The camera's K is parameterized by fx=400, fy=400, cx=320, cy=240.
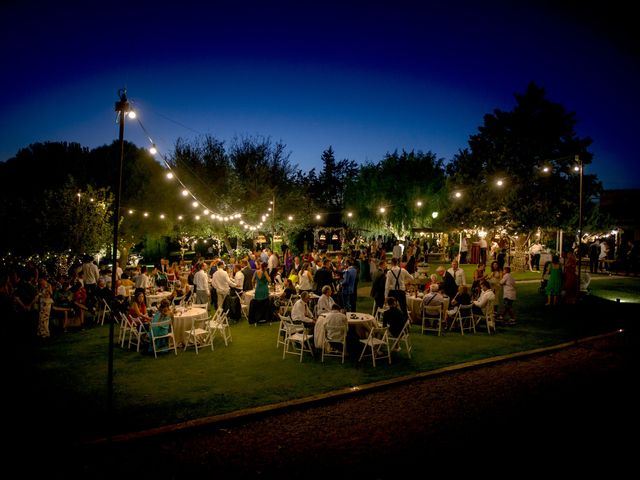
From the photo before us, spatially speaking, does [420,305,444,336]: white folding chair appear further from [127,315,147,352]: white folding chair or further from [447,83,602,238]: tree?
[447,83,602,238]: tree

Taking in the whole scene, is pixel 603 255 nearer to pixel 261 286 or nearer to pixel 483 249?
pixel 483 249

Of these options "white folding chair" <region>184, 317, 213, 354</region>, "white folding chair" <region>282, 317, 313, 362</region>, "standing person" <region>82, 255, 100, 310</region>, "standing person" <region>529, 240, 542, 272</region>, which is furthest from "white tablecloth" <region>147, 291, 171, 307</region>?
"standing person" <region>529, 240, 542, 272</region>

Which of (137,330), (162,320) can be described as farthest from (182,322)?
(137,330)

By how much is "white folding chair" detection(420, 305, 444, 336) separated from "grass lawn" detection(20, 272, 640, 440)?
0.32 metres

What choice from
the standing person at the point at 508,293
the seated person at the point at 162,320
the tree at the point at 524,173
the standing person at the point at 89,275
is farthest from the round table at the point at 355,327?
the tree at the point at 524,173

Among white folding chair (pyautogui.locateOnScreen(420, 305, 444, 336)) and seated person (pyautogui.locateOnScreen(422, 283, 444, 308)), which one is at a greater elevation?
seated person (pyautogui.locateOnScreen(422, 283, 444, 308))

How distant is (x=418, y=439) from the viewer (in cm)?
457

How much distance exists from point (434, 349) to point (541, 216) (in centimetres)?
1855

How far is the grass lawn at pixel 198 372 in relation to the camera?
516 cm

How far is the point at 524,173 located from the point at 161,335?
23.6 metres

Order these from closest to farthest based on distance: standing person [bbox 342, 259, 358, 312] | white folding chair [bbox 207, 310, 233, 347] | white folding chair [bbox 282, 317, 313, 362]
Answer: white folding chair [bbox 282, 317, 313, 362] → white folding chair [bbox 207, 310, 233, 347] → standing person [bbox 342, 259, 358, 312]

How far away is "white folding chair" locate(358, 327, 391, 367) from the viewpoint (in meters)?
7.11

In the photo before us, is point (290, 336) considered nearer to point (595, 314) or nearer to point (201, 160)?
point (595, 314)

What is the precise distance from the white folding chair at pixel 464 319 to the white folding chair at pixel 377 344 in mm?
2406
